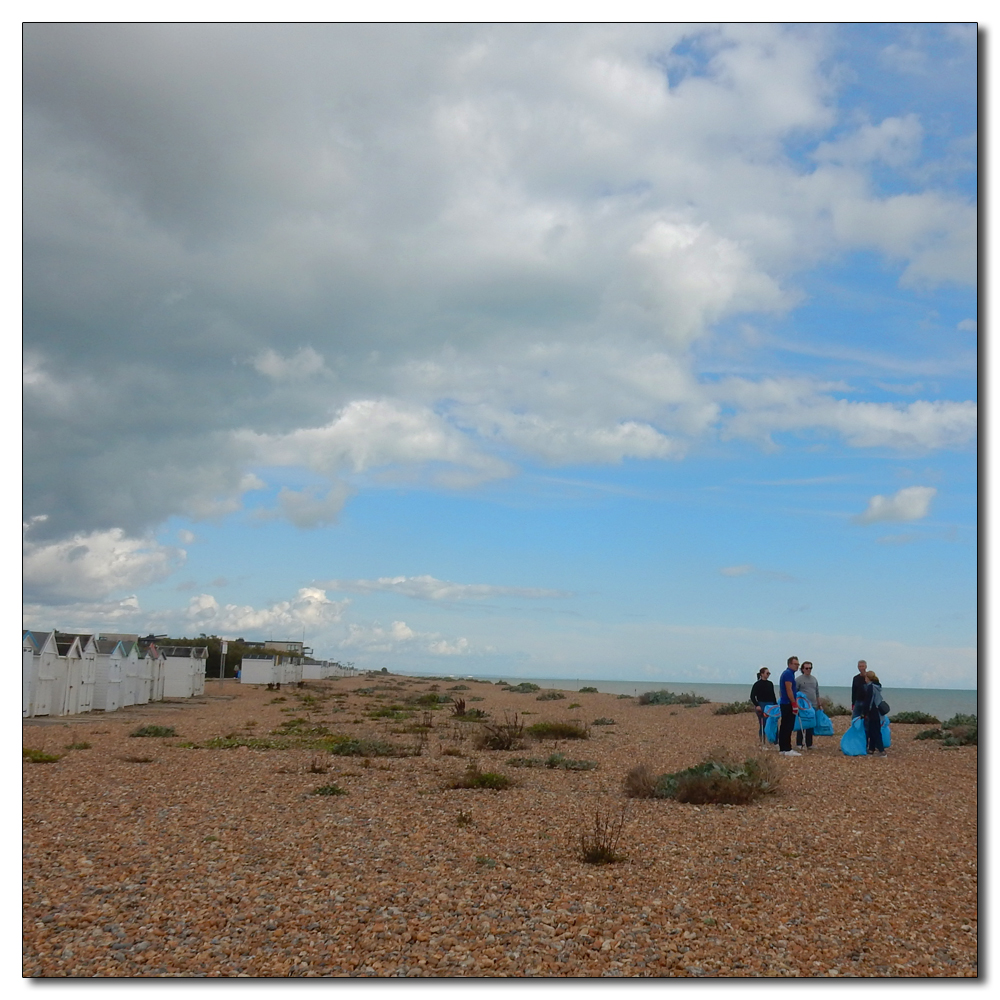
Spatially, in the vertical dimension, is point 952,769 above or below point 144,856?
below

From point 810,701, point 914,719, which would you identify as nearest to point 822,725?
point 810,701

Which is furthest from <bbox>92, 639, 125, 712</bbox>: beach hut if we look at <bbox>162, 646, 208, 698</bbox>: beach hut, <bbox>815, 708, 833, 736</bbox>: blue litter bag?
<bbox>815, 708, 833, 736</bbox>: blue litter bag

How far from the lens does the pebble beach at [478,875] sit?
6027 mm

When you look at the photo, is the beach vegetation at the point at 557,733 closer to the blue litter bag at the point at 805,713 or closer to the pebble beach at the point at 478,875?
the blue litter bag at the point at 805,713

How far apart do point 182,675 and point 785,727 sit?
3574cm

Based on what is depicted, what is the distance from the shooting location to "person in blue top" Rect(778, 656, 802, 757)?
57.1ft

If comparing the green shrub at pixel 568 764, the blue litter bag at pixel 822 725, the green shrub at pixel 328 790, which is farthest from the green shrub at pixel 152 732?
the blue litter bag at pixel 822 725

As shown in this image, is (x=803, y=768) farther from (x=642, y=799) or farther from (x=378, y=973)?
(x=378, y=973)

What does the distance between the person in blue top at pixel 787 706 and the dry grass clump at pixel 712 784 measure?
4.31 m

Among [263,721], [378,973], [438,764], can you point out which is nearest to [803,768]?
[438,764]

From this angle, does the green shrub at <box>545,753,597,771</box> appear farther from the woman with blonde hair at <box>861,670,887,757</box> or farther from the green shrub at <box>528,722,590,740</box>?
the woman with blonde hair at <box>861,670,887,757</box>

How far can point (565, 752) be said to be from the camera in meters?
18.4

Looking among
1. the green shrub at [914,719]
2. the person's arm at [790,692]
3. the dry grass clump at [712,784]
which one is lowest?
the green shrub at [914,719]

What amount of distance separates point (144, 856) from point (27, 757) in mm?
8324
